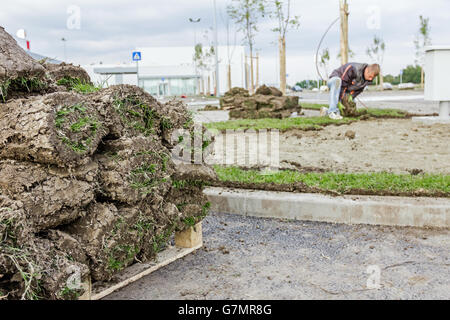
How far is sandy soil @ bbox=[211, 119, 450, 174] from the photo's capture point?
6.42m

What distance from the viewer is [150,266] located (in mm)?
3244

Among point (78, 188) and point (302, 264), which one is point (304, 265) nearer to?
point (302, 264)

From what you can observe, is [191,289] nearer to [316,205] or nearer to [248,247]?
[248,247]

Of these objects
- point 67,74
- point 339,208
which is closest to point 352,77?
point 339,208

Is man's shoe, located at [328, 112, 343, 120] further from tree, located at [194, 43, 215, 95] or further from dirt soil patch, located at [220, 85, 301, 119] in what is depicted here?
tree, located at [194, 43, 215, 95]

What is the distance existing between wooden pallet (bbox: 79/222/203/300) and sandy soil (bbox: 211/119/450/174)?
3.05 metres

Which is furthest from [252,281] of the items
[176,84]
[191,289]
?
Result: [176,84]

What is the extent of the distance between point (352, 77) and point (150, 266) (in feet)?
34.3

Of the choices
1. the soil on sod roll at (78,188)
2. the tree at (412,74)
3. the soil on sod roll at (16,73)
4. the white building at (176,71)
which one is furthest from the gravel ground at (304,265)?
the tree at (412,74)

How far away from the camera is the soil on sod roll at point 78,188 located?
2.26 m

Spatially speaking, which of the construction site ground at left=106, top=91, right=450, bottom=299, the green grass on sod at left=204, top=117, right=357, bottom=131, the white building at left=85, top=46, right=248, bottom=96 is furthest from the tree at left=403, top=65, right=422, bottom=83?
the construction site ground at left=106, top=91, right=450, bottom=299

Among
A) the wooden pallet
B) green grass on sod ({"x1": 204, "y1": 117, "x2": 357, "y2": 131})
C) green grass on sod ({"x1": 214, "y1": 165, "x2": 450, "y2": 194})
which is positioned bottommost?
the wooden pallet
